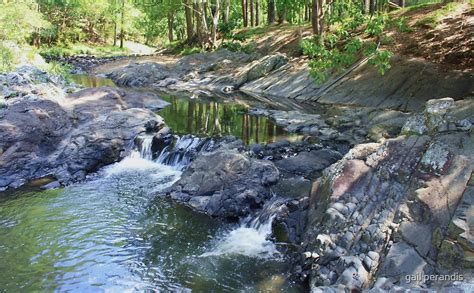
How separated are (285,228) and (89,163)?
7094mm

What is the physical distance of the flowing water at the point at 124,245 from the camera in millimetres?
7086

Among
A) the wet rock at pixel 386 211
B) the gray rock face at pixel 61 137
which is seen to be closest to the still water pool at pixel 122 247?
the wet rock at pixel 386 211

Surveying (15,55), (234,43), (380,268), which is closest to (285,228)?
(380,268)

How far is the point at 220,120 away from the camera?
17.5 m

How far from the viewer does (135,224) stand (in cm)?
923

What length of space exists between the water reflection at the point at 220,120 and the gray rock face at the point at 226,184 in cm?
340

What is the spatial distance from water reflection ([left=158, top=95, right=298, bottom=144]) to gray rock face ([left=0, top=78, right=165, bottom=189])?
189cm

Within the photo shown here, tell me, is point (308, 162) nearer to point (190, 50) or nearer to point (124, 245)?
point (124, 245)

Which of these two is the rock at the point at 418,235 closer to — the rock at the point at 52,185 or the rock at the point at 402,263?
the rock at the point at 402,263

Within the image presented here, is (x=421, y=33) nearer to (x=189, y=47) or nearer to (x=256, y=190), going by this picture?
(x=256, y=190)

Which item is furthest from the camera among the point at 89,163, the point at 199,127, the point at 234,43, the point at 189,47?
the point at 189,47

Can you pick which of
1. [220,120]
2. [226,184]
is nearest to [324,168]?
[226,184]

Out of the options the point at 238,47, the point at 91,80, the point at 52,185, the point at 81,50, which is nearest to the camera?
the point at 52,185

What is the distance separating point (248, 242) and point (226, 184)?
2.14 m
